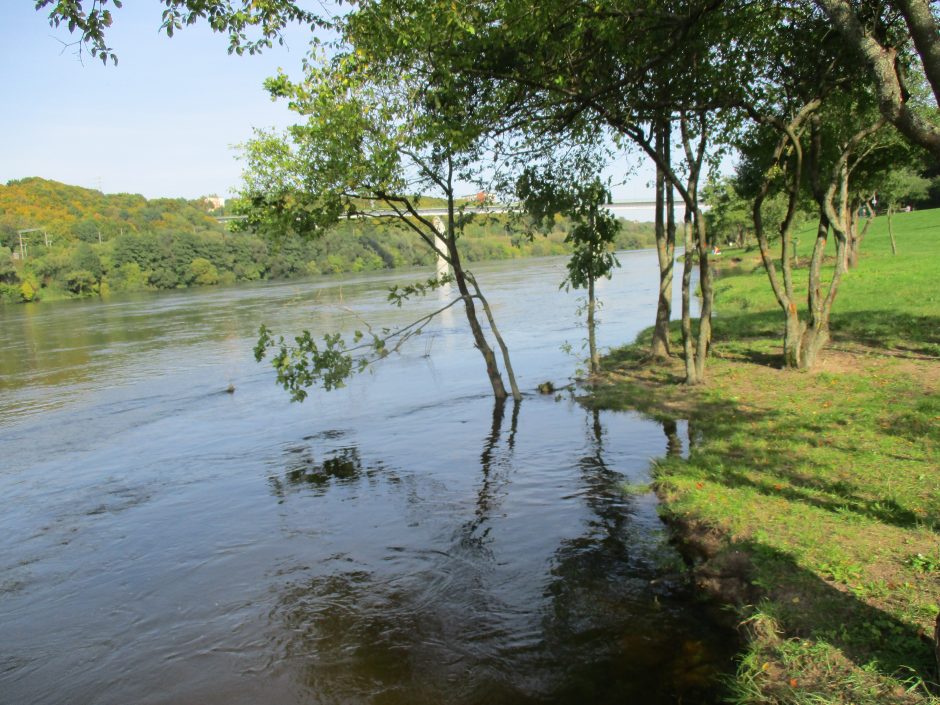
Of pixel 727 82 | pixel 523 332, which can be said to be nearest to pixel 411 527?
pixel 727 82

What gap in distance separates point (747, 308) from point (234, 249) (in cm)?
9586

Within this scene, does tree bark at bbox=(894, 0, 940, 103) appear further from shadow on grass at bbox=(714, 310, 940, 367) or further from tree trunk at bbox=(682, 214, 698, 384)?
shadow on grass at bbox=(714, 310, 940, 367)

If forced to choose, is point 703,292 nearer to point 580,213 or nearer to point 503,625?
point 580,213

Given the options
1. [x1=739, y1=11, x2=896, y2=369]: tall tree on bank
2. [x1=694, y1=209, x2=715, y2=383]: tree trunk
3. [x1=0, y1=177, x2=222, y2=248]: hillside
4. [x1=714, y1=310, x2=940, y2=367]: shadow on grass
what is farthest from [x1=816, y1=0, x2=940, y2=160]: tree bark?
[x1=0, y1=177, x2=222, y2=248]: hillside

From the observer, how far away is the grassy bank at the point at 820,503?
4863mm

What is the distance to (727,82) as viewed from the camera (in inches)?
476

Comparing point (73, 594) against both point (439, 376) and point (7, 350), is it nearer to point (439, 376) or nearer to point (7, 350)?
point (439, 376)

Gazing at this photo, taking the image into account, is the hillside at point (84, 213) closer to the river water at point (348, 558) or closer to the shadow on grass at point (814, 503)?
the river water at point (348, 558)

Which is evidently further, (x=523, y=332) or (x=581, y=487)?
(x=523, y=332)

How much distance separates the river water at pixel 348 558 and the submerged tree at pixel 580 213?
11.3 ft

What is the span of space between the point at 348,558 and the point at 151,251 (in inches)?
4218

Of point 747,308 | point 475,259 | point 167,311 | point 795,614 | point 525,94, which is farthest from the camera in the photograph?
point 475,259

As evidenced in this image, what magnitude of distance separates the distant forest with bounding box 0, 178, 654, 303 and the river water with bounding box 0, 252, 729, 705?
59.6 meters

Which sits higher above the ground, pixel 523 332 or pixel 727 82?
pixel 727 82
